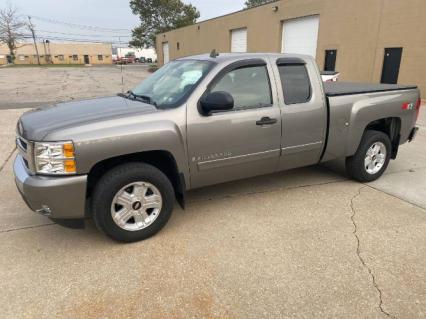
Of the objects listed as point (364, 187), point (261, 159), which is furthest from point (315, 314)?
point (364, 187)

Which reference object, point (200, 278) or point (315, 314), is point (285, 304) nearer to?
point (315, 314)

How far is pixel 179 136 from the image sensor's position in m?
3.39

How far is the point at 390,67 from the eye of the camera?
1489 centimetres

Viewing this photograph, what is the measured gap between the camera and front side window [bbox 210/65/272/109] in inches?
147

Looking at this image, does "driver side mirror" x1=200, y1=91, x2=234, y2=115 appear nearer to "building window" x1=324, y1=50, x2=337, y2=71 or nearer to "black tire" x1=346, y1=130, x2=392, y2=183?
"black tire" x1=346, y1=130, x2=392, y2=183

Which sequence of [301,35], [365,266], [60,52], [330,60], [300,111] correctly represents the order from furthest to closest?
[60,52] < [301,35] < [330,60] < [300,111] < [365,266]

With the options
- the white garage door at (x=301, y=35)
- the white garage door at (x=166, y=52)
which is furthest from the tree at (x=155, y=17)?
the white garage door at (x=301, y=35)

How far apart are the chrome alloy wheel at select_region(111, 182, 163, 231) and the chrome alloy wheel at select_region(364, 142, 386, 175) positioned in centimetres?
315

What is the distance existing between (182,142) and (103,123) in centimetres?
77

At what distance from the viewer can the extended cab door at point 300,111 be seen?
13.3ft

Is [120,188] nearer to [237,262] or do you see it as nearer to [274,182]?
[237,262]

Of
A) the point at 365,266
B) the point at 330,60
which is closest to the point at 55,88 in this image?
the point at 330,60

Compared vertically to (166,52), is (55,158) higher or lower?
lower

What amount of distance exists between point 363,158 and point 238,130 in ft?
7.10
